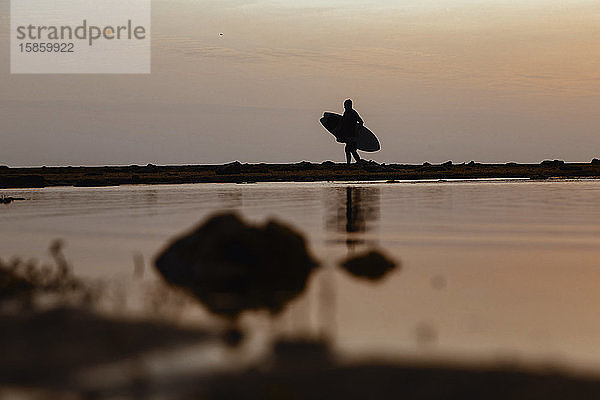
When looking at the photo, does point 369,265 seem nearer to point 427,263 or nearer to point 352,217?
point 427,263

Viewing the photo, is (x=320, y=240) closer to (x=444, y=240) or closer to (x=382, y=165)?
(x=444, y=240)

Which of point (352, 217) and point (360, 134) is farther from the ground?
point (360, 134)

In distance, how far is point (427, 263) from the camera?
22.0 m

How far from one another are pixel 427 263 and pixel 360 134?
91.2 metres

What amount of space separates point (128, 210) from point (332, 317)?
32.2 metres

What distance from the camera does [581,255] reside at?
2344 centimetres

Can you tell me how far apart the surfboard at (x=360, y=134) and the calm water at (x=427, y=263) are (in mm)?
64598

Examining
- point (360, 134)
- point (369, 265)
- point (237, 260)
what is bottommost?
point (369, 265)

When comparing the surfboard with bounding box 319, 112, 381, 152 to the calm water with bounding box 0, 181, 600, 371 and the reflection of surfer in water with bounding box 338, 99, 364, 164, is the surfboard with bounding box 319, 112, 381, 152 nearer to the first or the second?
the reflection of surfer in water with bounding box 338, 99, 364, 164

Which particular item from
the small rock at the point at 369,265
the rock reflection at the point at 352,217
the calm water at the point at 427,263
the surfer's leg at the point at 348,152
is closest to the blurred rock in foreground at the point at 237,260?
the calm water at the point at 427,263

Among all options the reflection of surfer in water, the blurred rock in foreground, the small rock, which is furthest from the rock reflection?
the reflection of surfer in water

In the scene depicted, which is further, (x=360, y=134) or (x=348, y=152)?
(x=348, y=152)

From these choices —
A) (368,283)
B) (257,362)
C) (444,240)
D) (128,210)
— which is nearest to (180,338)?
(257,362)

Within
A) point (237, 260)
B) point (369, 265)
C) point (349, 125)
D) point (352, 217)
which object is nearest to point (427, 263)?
point (369, 265)
